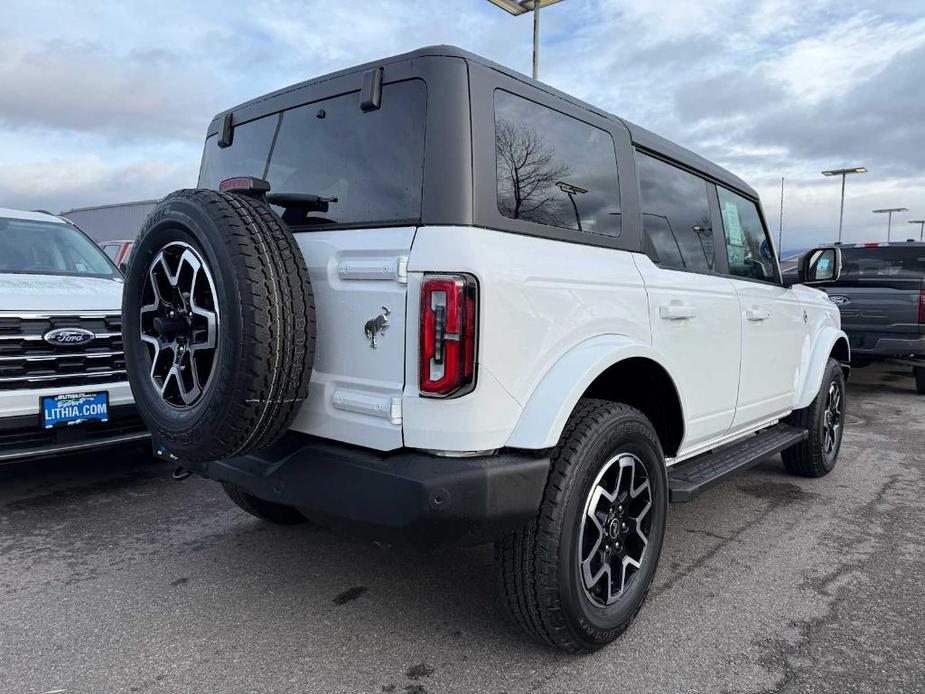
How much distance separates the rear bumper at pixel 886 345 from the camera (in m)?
8.00

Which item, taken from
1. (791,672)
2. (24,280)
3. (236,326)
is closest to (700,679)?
(791,672)

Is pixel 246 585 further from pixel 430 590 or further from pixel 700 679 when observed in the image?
pixel 700 679

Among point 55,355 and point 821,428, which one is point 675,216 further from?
point 55,355

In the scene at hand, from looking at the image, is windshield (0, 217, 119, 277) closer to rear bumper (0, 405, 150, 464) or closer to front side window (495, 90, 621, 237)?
rear bumper (0, 405, 150, 464)

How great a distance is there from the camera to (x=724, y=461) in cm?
350

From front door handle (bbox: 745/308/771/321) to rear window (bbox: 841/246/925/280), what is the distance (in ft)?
18.8

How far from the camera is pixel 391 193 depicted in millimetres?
2297

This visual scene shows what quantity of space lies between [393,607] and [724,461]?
1788 millimetres

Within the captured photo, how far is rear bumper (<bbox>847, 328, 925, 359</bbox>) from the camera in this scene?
800cm

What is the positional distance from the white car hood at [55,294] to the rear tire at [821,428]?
4462mm

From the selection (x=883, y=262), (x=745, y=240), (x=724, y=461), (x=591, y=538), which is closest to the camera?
(x=591, y=538)

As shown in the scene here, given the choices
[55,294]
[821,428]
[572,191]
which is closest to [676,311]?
[572,191]

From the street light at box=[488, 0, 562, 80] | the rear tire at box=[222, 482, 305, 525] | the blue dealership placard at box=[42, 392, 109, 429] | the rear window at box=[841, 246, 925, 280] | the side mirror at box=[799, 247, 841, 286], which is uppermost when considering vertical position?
the street light at box=[488, 0, 562, 80]

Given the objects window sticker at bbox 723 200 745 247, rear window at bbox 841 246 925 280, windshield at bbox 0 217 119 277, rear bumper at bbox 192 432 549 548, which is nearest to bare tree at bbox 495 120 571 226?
rear bumper at bbox 192 432 549 548
